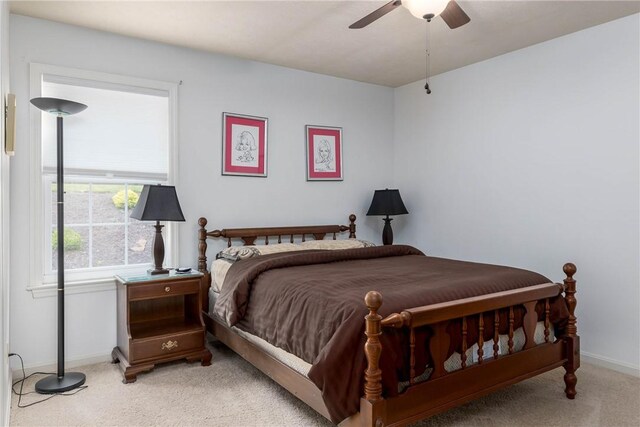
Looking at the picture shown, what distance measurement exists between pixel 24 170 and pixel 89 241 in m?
0.65

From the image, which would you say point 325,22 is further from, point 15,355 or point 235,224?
point 15,355

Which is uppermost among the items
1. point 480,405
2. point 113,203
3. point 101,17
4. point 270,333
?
point 101,17

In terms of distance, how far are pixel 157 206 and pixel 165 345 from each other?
3.18 feet

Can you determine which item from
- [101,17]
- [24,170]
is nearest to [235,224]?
[24,170]

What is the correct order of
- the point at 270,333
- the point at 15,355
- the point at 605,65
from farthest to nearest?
the point at 605,65, the point at 15,355, the point at 270,333

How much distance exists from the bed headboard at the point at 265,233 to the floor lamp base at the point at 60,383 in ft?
3.76

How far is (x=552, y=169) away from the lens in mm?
3502

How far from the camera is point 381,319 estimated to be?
1866 mm

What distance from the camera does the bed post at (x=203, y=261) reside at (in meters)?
3.59

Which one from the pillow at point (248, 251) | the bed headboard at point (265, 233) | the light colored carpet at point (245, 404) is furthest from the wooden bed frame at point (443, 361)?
the bed headboard at point (265, 233)

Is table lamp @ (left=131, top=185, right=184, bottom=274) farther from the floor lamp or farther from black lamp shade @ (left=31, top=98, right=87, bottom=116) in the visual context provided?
black lamp shade @ (left=31, top=98, right=87, bottom=116)

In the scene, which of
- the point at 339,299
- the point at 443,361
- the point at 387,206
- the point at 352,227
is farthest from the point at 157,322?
the point at 387,206

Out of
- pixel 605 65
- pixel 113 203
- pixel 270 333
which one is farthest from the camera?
pixel 113 203

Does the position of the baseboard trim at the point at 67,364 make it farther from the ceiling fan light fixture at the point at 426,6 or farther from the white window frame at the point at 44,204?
the ceiling fan light fixture at the point at 426,6
